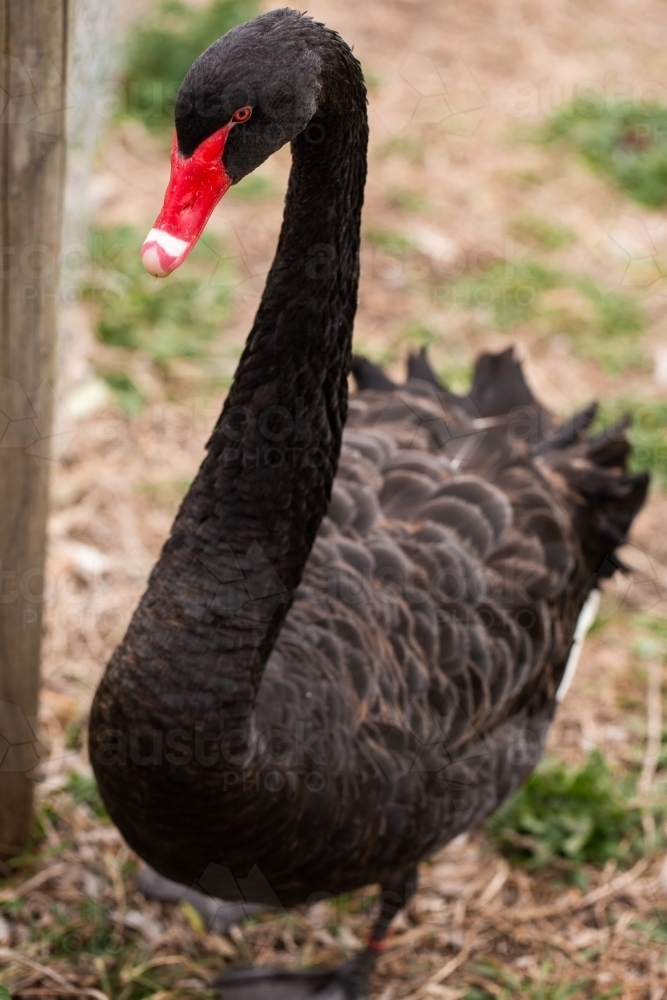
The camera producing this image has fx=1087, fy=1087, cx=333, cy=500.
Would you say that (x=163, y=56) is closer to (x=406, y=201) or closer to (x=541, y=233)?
(x=406, y=201)

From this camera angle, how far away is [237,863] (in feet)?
8.10

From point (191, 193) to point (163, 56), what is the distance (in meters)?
4.87

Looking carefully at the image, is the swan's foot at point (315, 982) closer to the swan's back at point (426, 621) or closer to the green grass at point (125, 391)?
the swan's back at point (426, 621)

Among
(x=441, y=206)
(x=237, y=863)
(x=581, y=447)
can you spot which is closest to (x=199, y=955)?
(x=237, y=863)

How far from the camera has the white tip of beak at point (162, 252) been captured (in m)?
1.65

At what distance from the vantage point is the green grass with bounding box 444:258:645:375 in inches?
221

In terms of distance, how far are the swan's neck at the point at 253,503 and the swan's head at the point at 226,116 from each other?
1.18 ft

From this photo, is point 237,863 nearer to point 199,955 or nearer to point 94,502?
point 199,955

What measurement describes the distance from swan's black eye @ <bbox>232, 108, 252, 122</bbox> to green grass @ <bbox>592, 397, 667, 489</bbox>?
3.50 meters

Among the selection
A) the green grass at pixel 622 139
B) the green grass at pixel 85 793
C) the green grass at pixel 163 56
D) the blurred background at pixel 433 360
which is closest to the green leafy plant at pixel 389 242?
the blurred background at pixel 433 360

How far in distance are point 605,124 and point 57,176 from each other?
18.0 feet

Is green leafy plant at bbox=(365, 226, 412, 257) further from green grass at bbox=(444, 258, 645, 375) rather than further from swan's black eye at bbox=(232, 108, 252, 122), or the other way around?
swan's black eye at bbox=(232, 108, 252, 122)

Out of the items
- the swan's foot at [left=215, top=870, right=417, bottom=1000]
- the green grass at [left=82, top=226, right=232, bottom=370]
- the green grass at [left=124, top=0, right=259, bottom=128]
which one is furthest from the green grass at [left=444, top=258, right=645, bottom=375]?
the swan's foot at [left=215, top=870, right=417, bottom=1000]

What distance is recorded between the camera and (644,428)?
517 cm
